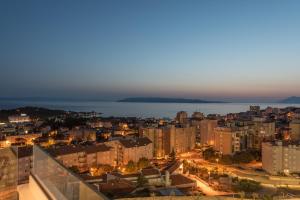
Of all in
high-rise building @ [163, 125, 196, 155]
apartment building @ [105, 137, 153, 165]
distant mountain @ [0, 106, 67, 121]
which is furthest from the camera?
distant mountain @ [0, 106, 67, 121]

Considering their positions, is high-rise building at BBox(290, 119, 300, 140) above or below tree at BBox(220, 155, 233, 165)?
above

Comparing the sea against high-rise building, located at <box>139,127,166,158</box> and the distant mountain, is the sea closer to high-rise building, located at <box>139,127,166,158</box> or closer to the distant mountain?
the distant mountain

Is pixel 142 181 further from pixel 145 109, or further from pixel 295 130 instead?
pixel 145 109

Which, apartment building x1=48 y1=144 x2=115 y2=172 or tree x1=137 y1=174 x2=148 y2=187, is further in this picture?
apartment building x1=48 y1=144 x2=115 y2=172

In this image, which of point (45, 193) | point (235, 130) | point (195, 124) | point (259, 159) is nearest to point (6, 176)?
point (45, 193)

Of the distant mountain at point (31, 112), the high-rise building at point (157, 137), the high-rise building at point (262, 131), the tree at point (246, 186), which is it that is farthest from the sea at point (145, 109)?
the tree at point (246, 186)

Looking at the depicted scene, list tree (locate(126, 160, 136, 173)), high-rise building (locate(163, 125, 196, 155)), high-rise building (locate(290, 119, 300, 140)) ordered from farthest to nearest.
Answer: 1. high-rise building (locate(290, 119, 300, 140))
2. high-rise building (locate(163, 125, 196, 155))
3. tree (locate(126, 160, 136, 173))

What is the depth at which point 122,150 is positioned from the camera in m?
12.2

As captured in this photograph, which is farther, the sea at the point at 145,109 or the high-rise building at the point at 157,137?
the sea at the point at 145,109

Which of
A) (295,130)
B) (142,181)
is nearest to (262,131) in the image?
(295,130)

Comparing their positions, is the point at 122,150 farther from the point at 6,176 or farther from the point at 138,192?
the point at 6,176

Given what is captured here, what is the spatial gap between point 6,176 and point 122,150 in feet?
33.4

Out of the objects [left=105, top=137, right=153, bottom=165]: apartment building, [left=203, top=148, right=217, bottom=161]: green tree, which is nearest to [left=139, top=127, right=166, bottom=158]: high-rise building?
[left=203, top=148, right=217, bottom=161]: green tree

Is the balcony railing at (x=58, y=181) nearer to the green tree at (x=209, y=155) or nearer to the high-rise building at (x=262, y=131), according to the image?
the green tree at (x=209, y=155)
